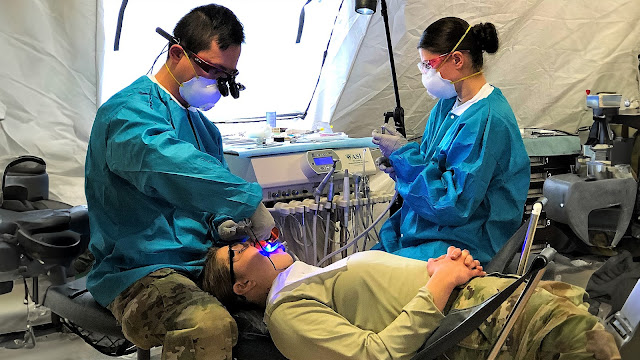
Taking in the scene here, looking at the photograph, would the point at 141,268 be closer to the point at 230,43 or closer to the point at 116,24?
the point at 230,43

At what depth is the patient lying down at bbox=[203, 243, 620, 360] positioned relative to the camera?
1.51 metres

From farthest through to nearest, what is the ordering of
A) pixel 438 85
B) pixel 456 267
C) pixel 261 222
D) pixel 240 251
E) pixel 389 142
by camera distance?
pixel 389 142 → pixel 438 85 → pixel 240 251 → pixel 261 222 → pixel 456 267

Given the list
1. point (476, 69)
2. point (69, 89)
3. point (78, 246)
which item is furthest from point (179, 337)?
point (69, 89)

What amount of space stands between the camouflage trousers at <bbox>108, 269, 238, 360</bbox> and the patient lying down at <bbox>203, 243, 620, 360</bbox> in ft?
0.44

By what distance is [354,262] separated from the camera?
188 centimetres

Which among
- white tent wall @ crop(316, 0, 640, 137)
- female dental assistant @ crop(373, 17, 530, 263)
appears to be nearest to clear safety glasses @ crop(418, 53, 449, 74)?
female dental assistant @ crop(373, 17, 530, 263)

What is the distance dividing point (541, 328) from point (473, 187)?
0.77 metres

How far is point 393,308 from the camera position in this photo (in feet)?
5.84

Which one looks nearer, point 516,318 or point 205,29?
point 516,318

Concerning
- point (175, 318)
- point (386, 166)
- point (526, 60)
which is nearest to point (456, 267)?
point (175, 318)

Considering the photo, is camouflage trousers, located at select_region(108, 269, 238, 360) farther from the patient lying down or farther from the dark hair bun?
the dark hair bun

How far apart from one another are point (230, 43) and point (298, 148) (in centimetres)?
87

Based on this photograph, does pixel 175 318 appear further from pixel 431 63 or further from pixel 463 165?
pixel 431 63

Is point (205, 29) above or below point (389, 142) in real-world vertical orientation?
above
